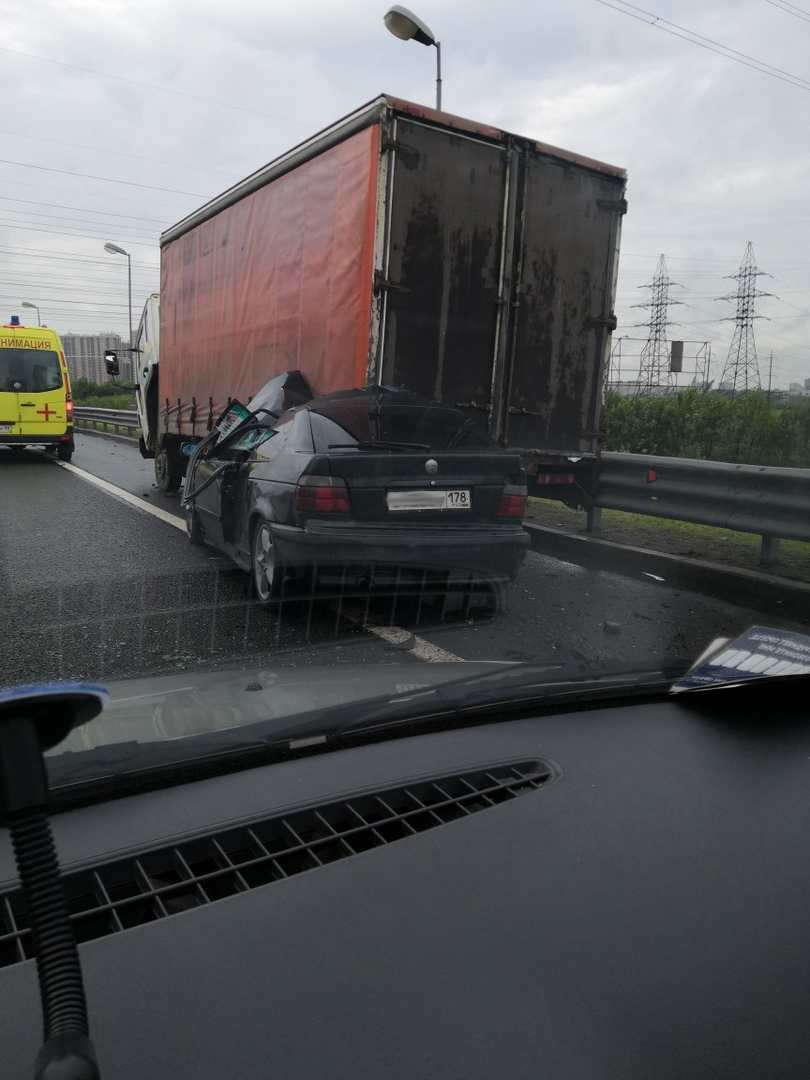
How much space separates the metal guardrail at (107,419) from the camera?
26.0 m

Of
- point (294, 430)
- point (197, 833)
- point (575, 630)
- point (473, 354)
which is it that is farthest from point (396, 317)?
point (197, 833)

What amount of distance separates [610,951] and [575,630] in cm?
391

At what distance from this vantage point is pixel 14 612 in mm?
5113

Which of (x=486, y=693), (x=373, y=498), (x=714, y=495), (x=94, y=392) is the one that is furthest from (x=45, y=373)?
(x=94, y=392)

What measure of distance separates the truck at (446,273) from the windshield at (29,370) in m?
9.60

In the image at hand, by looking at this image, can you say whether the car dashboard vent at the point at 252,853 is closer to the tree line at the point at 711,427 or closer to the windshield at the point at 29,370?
the tree line at the point at 711,427

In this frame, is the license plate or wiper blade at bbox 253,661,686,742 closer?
wiper blade at bbox 253,661,686,742

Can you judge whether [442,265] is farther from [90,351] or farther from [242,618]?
[90,351]

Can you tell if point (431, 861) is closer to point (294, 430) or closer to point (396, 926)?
point (396, 926)

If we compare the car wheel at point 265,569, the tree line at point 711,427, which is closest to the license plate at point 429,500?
the car wheel at point 265,569

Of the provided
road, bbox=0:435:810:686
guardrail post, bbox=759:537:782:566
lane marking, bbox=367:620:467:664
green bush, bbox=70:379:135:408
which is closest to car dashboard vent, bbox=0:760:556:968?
road, bbox=0:435:810:686

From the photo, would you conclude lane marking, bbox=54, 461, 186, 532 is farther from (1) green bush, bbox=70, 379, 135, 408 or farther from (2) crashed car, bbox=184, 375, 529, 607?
(1) green bush, bbox=70, 379, 135, 408

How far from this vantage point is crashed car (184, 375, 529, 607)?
517 cm

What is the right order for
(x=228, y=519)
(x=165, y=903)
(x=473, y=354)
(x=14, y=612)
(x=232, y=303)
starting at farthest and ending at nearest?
(x=232, y=303)
(x=473, y=354)
(x=228, y=519)
(x=14, y=612)
(x=165, y=903)
